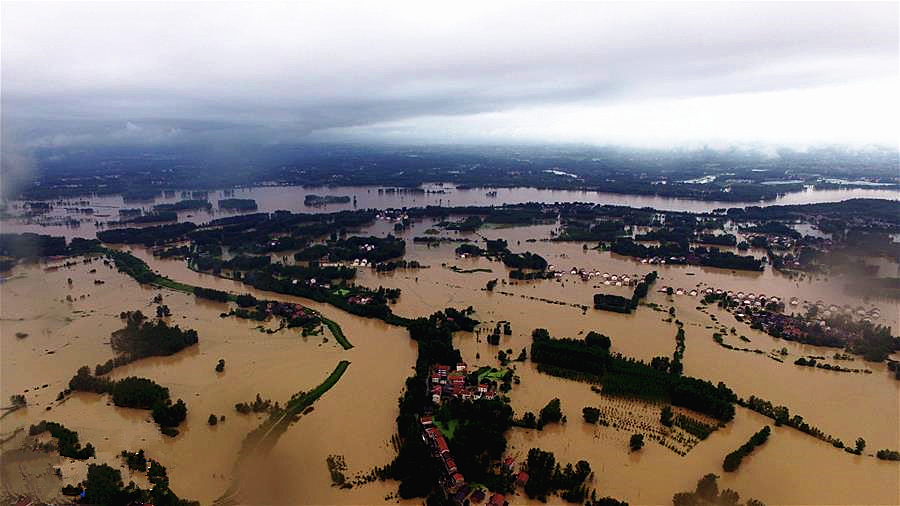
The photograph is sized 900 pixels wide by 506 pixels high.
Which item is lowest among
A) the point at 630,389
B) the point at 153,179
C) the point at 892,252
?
the point at 630,389

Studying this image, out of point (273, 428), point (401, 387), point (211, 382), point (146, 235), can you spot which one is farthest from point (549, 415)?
point (146, 235)

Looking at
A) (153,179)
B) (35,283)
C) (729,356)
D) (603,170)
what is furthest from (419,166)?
(729,356)

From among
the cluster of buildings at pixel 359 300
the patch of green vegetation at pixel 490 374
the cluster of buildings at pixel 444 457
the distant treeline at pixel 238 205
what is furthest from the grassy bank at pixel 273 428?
the distant treeline at pixel 238 205

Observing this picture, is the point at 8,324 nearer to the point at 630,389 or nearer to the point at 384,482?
the point at 384,482

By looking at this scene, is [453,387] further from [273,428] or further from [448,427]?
[273,428]

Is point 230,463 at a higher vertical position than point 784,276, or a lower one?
lower

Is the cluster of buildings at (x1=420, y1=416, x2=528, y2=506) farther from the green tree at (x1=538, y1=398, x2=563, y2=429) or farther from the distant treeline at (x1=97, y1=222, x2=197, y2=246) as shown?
the distant treeline at (x1=97, y1=222, x2=197, y2=246)

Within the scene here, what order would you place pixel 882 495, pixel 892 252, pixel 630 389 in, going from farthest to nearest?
pixel 892 252 → pixel 630 389 → pixel 882 495
